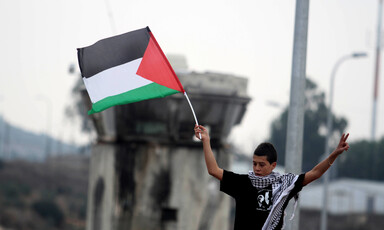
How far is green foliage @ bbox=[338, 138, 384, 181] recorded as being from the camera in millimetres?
69200

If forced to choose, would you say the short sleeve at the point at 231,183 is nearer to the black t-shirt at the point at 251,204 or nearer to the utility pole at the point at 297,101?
the black t-shirt at the point at 251,204

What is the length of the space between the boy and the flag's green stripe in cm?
203

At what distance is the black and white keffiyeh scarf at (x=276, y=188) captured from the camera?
504 centimetres

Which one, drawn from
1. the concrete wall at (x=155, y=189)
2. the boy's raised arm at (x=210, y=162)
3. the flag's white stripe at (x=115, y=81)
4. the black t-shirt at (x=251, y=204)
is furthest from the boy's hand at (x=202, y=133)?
the concrete wall at (x=155, y=189)

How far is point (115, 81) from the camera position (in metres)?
7.21

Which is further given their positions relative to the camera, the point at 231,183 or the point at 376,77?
the point at 376,77

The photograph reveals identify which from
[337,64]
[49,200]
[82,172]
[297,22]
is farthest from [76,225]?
[297,22]

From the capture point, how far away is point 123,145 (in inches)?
610

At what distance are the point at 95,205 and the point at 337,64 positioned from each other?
13.2m

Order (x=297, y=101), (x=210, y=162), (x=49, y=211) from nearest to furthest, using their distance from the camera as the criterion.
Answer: (x=210, y=162)
(x=297, y=101)
(x=49, y=211)

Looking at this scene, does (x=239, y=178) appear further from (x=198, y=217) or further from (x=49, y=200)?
(x=49, y=200)

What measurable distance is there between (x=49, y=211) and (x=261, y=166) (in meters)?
50.2

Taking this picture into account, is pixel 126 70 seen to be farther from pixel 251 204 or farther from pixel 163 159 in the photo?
pixel 163 159

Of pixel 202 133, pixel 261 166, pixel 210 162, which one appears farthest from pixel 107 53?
pixel 261 166
